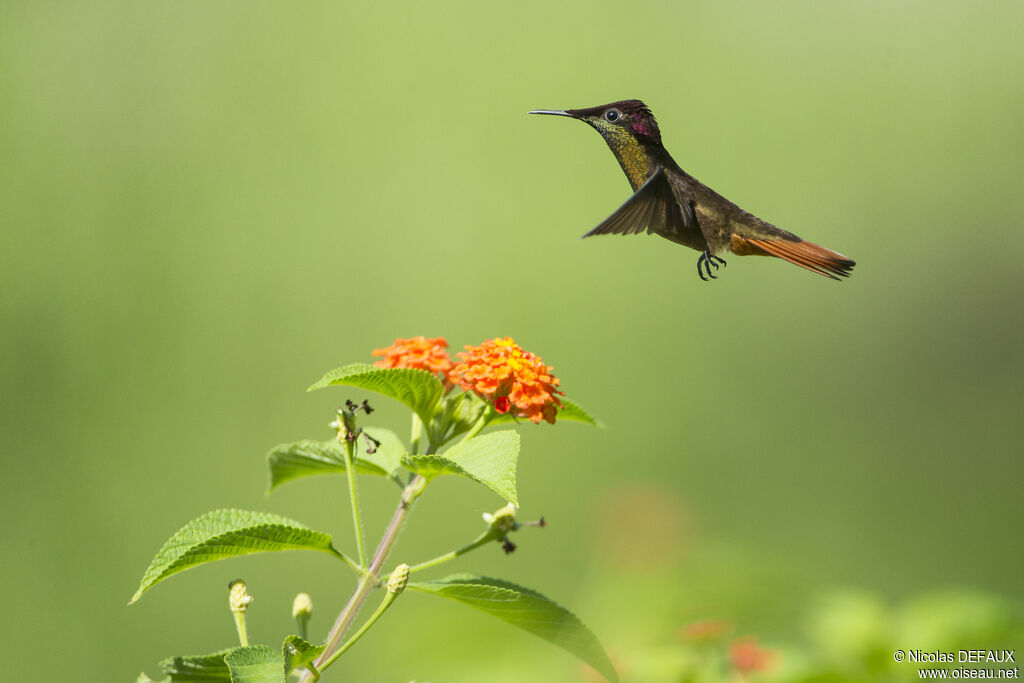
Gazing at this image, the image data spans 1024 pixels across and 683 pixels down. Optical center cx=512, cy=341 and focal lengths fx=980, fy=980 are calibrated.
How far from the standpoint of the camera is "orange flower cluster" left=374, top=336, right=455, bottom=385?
96 centimetres

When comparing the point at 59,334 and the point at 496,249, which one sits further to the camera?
the point at 496,249

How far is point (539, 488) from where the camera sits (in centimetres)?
503

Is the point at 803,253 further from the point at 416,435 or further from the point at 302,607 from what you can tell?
the point at 302,607

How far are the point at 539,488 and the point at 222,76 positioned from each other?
11.9 feet

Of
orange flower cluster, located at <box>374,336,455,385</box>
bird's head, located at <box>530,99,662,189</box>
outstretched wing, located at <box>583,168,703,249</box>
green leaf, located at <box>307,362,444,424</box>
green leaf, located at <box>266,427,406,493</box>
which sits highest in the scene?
bird's head, located at <box>530,99,662,189</box>

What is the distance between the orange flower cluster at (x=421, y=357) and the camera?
96 centimetres

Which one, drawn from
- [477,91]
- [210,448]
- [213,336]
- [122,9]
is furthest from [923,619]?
[122,9]

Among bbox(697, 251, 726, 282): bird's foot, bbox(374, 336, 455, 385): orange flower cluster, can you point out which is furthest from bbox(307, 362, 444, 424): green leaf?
bbox(697, 251, 726, 282): bird's foot

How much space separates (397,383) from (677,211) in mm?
297

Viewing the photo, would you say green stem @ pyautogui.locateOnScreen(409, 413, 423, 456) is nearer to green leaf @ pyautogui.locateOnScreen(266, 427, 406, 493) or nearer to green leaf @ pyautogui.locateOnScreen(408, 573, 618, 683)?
green leaf @ pyautogui.locateOnScreen(266, 427, 406, 493)

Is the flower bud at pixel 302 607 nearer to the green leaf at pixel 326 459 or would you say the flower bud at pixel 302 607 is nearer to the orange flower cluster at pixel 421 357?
the green leaf at pixel 326 459

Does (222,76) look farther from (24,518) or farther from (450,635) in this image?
(450,635)

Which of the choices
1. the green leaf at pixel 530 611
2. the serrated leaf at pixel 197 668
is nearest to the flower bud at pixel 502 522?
the green leaf at pixel 530 611

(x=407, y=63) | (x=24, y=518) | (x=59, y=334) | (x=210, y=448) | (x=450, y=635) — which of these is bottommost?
(x=450, y=635)
